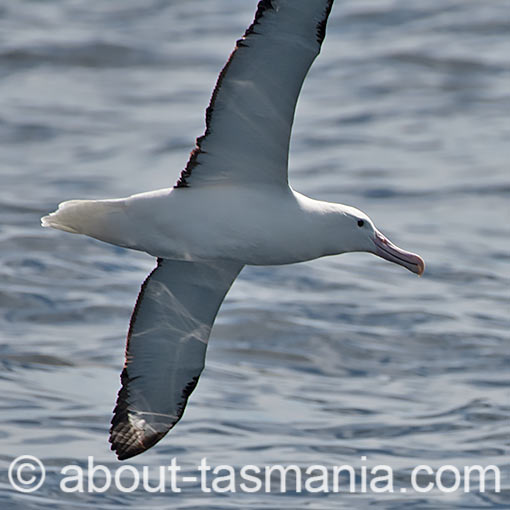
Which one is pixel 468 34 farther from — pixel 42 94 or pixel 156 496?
pixel 156 496

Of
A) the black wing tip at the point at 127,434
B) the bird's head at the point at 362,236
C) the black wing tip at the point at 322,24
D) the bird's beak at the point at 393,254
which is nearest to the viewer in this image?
the black wing tip at the point at 322,24

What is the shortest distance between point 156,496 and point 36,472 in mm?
1382

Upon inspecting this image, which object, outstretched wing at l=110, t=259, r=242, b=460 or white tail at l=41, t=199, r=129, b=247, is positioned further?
outstretched wing at l=110, t=259, r=242, b=460

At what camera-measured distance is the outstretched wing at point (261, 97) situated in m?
9.31

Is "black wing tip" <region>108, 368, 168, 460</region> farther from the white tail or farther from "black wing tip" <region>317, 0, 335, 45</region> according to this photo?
"black wing tip" <region>317, 0, 335, 45</region>

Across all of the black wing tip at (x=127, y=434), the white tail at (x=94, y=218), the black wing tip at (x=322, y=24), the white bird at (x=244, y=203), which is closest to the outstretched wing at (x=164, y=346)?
the black wing tip at (x=127, y=434)

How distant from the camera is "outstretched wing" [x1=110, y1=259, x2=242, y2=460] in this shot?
11.2 m

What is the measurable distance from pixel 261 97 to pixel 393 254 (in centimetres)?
164

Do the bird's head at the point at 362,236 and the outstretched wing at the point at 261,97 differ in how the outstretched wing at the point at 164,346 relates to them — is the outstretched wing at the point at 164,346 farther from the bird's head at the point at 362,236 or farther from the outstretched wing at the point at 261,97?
the bird's head at the point at 362,236

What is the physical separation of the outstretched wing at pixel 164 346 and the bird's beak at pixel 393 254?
133cm

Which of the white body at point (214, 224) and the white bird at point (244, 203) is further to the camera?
the white body at point (214, 224)

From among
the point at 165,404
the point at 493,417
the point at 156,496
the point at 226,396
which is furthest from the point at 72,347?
the point at 165,404

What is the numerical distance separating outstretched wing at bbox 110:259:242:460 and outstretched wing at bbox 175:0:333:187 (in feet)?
3.93

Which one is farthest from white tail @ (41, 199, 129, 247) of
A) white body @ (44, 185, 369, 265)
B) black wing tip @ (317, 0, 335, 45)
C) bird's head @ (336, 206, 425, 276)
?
black wing tip @ (317, 0, 335, 45)
